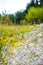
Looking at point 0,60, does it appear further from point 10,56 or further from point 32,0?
point 32,0

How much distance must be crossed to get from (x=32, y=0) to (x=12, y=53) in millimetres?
34809

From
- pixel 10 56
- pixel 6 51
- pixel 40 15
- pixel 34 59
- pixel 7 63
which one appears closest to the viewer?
pixel 34 59

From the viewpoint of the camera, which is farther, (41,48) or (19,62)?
(41,48)

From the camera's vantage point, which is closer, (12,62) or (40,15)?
(12,62)

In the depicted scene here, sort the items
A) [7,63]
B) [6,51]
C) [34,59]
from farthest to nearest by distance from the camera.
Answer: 1. [6,51]
2. [7,63]
3. [34,59]

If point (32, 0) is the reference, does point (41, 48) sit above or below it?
above

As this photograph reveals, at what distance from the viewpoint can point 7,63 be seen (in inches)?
214

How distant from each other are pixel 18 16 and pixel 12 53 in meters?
28.2

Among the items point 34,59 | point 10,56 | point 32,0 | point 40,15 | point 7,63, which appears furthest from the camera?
point 32,0

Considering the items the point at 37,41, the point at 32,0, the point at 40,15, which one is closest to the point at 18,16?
the point at 40,15

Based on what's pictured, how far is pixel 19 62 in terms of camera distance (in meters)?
5.11

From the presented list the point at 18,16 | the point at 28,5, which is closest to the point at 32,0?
the point at 28,5

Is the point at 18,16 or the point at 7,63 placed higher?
the point at 7,63

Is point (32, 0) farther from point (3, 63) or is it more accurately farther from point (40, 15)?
point (3, 63)
